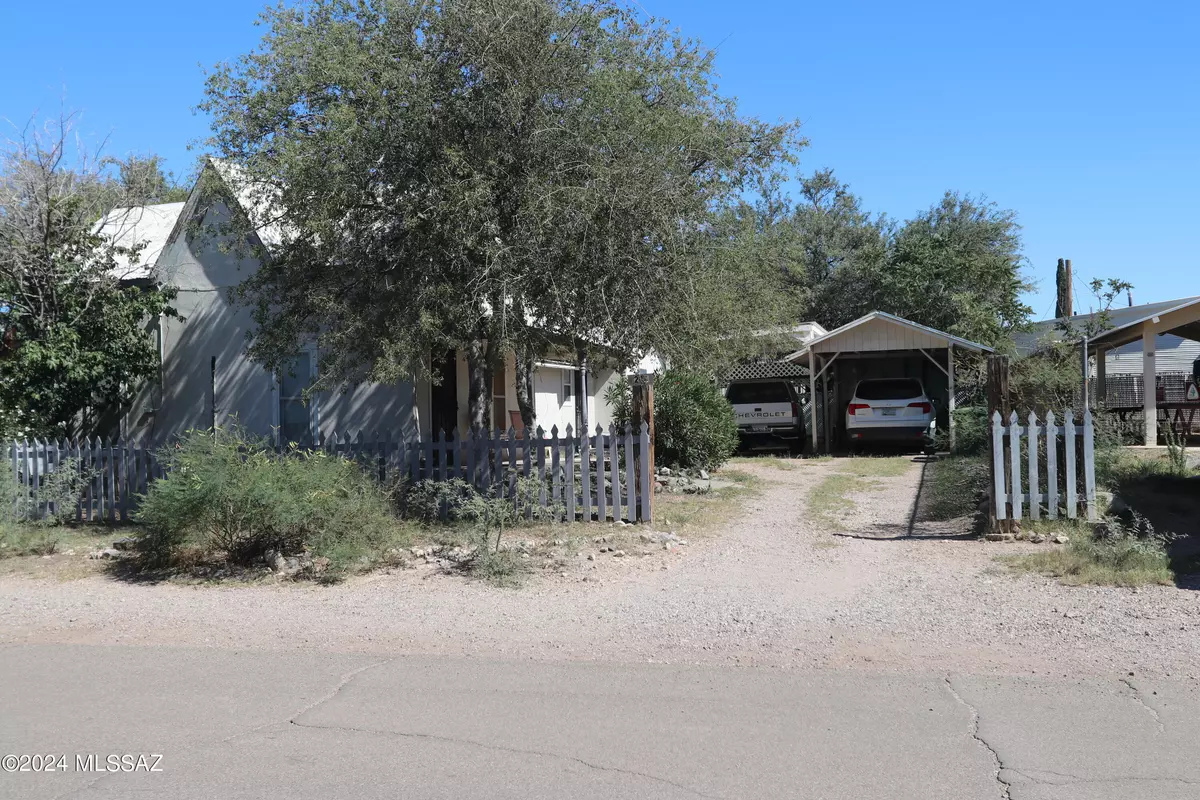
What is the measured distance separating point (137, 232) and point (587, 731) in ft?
49.8

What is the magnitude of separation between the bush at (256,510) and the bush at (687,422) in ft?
23.1

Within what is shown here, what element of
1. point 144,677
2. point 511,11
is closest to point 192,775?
point 144,677

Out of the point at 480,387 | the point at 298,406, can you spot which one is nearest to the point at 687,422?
the point at 480,387

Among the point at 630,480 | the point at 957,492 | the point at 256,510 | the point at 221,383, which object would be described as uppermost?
the point at 221,383

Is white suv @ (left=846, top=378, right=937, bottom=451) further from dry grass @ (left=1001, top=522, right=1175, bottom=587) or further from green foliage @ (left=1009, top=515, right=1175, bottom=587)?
dry grass @ (left=1001, top=522, right=1175, bottom=587)

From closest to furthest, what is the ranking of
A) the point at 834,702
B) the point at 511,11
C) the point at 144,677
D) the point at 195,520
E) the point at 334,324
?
1. the point at 834,702
2. the point at 144,677
3. the point at 195,520
4. the point at 511,11
5. the point at 334,324

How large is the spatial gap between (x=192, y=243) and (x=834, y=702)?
13077 mm

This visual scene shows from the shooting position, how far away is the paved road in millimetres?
4289

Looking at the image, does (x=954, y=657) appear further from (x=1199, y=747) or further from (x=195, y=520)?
(x=195, y=520)

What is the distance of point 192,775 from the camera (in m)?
4.48

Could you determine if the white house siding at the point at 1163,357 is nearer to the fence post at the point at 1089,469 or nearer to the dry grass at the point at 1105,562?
the fence post at the point at 1089,469

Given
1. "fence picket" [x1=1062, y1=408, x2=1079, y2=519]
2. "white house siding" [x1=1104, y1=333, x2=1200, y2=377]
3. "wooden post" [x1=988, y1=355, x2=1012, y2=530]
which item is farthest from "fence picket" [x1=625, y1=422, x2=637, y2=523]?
"white house siding" [x1=1104, y1=333, x2=1200, y2=377]

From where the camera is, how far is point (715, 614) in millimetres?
7496

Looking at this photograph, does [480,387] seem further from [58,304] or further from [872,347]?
[872,347]
